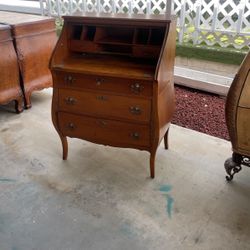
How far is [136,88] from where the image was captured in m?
1.75

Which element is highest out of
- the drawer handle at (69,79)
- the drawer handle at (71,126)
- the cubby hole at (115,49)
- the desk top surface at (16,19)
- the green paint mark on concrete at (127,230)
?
the desk top surface at (16,19)

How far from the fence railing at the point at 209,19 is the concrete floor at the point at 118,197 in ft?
5.79

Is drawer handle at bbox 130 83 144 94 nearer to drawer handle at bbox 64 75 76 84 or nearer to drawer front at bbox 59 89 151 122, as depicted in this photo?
drawer front at bbox 59 89 151 122

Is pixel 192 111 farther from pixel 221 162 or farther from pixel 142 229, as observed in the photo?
pixel 142 229

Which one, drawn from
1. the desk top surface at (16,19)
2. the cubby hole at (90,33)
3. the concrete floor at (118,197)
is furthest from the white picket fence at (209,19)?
the cubby hole at (90,33)

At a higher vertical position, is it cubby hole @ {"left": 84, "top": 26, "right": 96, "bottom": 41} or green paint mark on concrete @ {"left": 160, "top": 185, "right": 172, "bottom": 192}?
cubby hole @ {"left": 84, "top": 26, "right": 96, "bottom": 41}

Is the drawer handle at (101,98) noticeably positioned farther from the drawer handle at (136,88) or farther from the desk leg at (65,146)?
the desk leg at (65,146)

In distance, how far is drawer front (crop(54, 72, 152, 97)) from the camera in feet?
5.69

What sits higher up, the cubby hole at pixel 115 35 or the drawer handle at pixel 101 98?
the cubby hole at pixel 115 35

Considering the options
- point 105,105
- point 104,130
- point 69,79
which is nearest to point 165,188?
point 104,130

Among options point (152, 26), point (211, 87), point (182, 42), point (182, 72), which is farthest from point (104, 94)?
point (182, 42)

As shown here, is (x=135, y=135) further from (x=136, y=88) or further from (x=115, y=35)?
(x=115, y=35)

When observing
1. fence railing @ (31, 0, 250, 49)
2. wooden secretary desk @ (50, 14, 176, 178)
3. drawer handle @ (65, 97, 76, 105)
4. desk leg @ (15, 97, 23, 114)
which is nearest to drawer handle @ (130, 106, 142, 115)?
wooden secretary desk @ (50, 14, 176, 178)

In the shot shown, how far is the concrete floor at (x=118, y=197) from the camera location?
1575 millimetres
